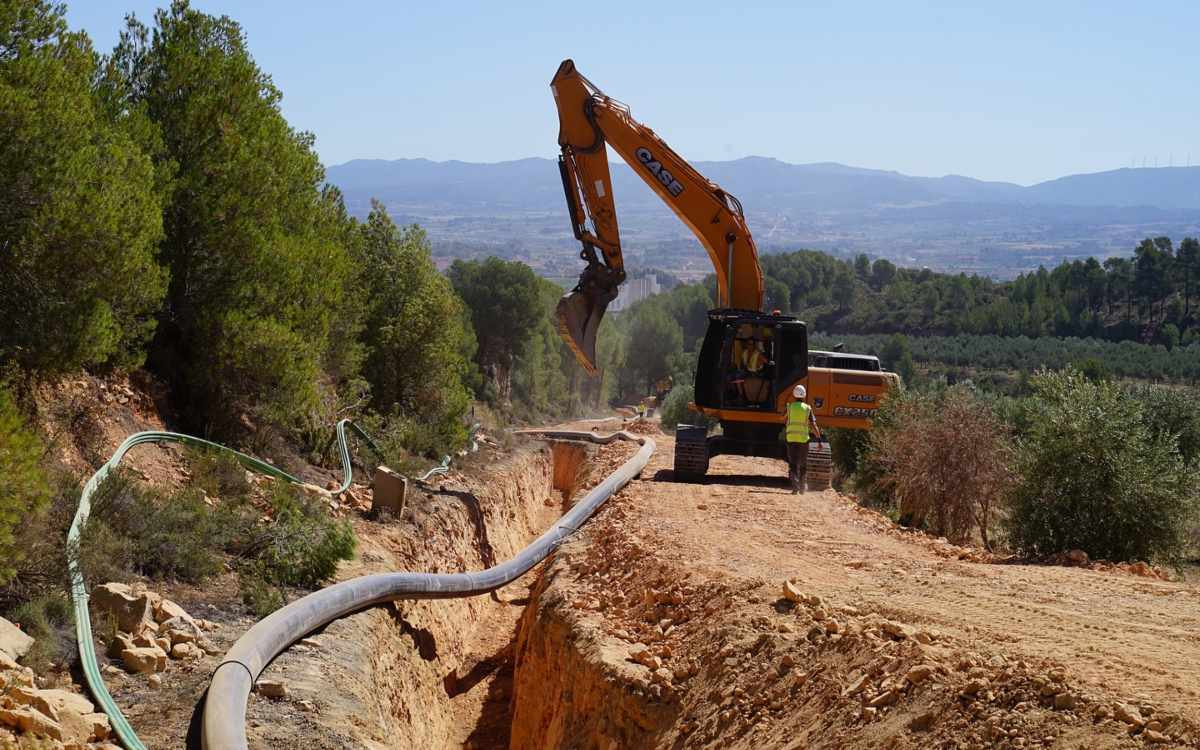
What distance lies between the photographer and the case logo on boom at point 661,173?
21984 mm

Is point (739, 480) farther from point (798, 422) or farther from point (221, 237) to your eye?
point (221, 237)

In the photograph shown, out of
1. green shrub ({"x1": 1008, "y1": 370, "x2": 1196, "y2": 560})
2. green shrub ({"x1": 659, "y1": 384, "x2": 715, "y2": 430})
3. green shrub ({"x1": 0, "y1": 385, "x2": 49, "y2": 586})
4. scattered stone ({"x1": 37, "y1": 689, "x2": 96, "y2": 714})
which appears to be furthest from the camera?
green shrub ({"x1": 659, "y1": 384, "x2": 715, "y2": 430})

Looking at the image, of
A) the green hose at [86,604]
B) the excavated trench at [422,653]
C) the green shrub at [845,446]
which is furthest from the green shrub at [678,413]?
the green hose at [86,604]

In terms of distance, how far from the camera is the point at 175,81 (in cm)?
1916

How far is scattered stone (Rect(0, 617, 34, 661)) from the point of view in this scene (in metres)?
9.01

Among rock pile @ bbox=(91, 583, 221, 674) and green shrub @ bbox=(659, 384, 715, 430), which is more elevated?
rock pile @ bbox=(91, 583, 221, 674)

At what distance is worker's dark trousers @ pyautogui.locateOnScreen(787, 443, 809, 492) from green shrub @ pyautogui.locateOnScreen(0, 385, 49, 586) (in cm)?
1370

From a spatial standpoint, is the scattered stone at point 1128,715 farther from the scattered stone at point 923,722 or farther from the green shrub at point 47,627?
the green shrub at point 47,627

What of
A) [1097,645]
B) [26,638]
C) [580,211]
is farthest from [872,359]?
[26,638]

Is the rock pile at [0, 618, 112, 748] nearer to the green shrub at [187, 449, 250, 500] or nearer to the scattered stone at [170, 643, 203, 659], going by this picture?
the scattered stone at [170, 643, 203, 659]

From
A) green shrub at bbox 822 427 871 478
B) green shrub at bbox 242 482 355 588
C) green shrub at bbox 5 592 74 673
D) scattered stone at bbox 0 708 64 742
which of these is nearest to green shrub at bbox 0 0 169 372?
green shrub at bbox 242 482 355 588

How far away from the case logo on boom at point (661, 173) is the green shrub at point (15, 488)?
45.1 feet

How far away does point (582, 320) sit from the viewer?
21000 mm

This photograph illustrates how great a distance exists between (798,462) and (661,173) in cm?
613
